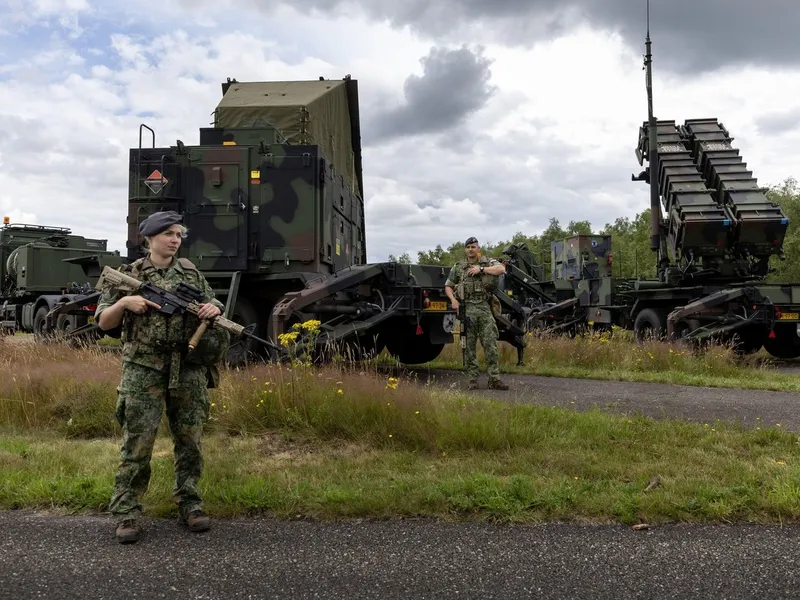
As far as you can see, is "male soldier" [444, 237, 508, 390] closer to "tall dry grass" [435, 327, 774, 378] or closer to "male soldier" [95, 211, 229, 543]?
"tall dry grass" [435, 327, 774, 378]

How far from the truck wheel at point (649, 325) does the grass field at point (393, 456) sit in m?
8.34

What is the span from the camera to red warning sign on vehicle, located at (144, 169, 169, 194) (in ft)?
34.0

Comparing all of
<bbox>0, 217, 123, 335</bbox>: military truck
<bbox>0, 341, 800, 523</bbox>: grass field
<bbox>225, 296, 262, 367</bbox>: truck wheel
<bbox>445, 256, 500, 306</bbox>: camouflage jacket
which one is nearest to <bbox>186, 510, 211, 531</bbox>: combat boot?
<bbox>0, 341, 800, 523</bbox>: grass field

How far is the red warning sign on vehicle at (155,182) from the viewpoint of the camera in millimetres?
10375

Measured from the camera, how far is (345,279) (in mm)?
9273

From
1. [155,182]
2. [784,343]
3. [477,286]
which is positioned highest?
[155,182]

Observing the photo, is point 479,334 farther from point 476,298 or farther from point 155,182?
point 155,182

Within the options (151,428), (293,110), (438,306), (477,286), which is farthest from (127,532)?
(293,110)

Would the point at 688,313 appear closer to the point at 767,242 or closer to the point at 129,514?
the point at 767,242

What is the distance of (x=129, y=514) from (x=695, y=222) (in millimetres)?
12101

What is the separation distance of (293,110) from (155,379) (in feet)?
28.3

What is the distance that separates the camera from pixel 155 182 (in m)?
10.4

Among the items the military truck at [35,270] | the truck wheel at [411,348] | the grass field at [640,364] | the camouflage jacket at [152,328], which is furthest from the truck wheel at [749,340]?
the military truck at [35,270]

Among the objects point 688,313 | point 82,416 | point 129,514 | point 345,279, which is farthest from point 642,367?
point 129,514
